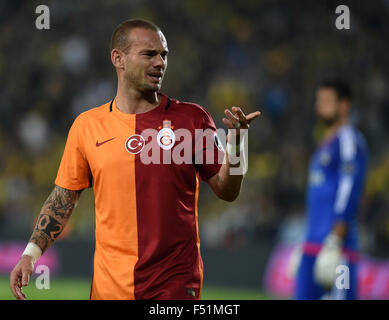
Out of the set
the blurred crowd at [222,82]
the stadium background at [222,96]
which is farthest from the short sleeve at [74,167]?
the blurred crowd at [222,82]

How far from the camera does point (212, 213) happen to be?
12.0 meters

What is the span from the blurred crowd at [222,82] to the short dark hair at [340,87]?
4819 millimetres

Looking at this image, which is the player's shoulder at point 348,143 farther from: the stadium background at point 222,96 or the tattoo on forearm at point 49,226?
the stadium background at point 222,96

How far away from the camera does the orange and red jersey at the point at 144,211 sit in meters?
3.65

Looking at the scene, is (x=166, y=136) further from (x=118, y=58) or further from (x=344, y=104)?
(x=344, y=104)

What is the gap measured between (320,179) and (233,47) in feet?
26.6

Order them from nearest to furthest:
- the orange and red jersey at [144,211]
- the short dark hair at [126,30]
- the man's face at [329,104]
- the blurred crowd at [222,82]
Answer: the orange and red jersey at [144,211]
the short dark hair at [126,30]
the man's face at [329,104]
the blurred crowd at [222,82]

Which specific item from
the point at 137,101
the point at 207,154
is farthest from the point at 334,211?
the point at 137,101

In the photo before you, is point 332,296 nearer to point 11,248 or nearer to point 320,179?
point 320,179

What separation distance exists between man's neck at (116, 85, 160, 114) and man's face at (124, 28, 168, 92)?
0.06 meters

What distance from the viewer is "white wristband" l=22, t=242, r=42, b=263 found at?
12.3 ft

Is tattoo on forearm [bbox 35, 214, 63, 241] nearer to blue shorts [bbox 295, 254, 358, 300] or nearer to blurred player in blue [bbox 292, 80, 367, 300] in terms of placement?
blurred player in blue [bbox 292, 80, 367, 300]

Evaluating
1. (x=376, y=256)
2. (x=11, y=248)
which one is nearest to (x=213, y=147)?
(x=376, y=256)

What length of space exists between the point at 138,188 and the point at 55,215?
0.54m
